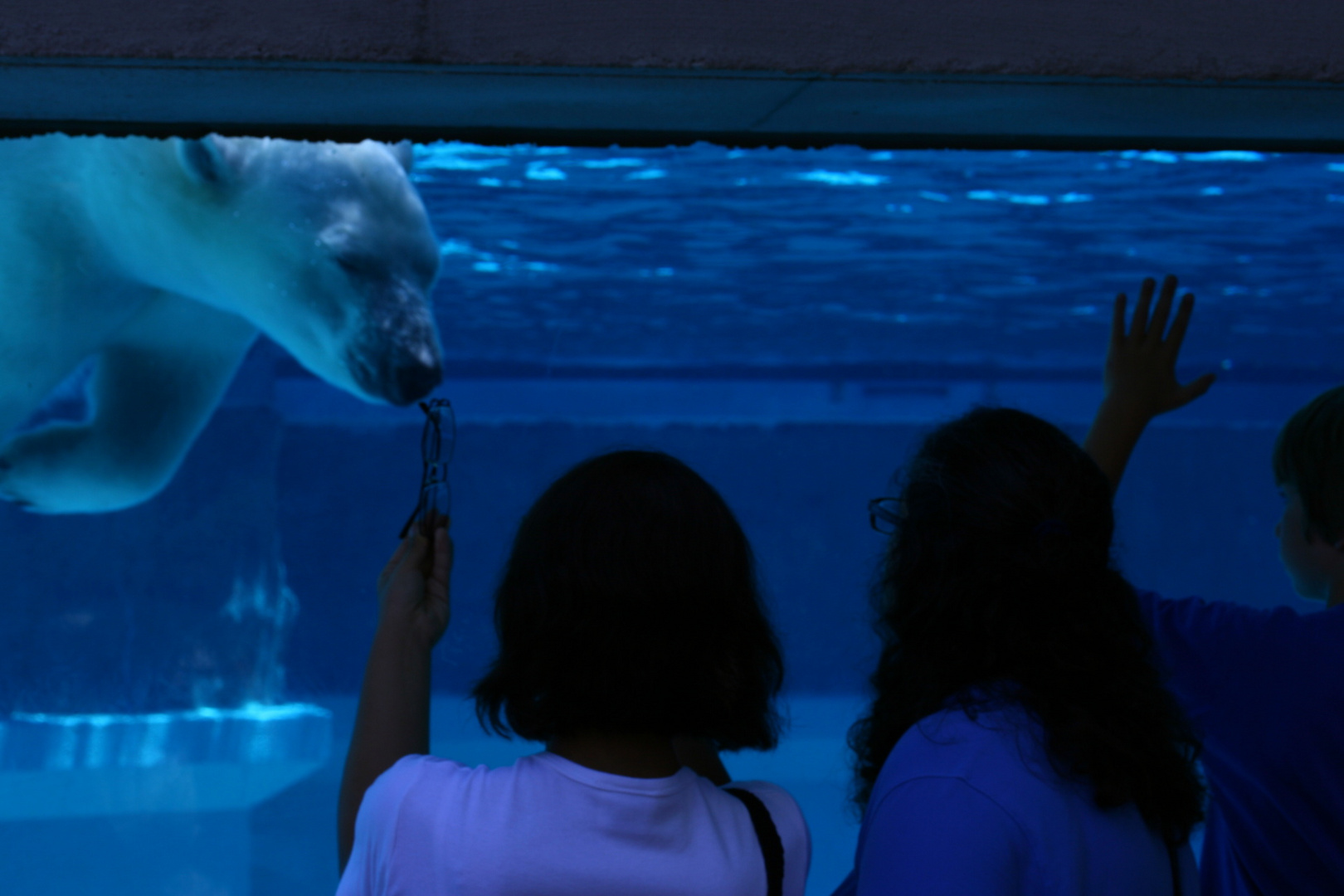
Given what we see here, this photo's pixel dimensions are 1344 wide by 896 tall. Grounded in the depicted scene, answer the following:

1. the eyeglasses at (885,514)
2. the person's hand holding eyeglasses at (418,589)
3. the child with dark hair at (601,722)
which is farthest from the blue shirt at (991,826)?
the person's hand holding eyeglasses at (418,589)

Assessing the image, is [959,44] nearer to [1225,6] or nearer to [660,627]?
[1225,6]

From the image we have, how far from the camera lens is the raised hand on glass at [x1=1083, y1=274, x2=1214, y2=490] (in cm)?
158

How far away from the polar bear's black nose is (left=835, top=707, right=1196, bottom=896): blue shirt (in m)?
3.06

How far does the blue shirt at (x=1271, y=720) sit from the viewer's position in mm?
1289

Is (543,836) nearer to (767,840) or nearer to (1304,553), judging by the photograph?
(767,840)

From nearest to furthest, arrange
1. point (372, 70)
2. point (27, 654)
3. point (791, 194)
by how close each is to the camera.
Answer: point (372, 70) < point (791, 194) < point (27, 654)

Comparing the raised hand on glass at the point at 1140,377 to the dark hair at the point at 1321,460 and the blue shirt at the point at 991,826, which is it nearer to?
the dark hair at the point at 1321,460

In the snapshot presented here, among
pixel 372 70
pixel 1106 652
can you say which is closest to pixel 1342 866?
pixel 1106 652

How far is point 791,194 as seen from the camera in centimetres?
1180

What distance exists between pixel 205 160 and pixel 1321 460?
3.15 m

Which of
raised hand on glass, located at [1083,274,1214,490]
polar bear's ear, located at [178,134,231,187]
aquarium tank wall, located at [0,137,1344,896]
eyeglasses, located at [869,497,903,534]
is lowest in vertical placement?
aquarium tank wall, located at [0,137,1344,896]

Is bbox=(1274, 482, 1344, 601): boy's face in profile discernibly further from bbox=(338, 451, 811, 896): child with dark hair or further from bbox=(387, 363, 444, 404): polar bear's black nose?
bbox=(387, 363, 444, 404): polar bear's black nose

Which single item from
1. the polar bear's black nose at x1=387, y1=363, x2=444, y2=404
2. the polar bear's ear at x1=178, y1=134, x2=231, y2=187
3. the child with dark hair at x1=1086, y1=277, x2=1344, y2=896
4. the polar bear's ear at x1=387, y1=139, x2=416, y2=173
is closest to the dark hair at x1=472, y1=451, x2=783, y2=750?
the child with dark hair at x1=1086, y1=277, x2=1344, y2=896

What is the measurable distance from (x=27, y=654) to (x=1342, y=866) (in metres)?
26.0
